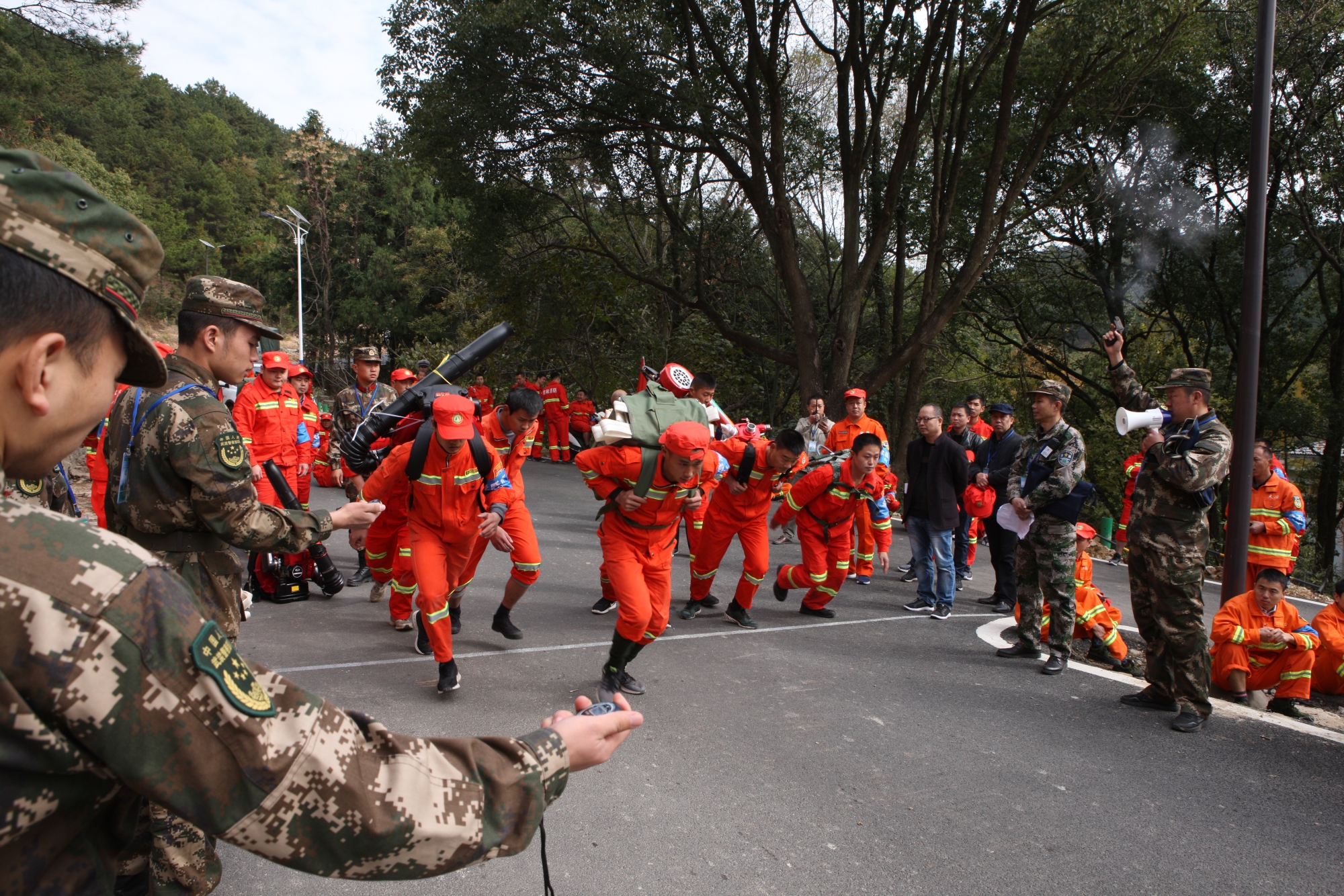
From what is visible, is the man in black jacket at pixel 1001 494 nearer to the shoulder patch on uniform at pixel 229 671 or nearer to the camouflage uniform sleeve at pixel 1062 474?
the camouflage uniform sleeve at pixel 1062 474

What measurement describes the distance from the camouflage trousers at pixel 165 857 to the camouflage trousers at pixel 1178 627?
513 centimetres

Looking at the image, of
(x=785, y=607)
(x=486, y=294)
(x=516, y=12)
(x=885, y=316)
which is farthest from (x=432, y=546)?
(x=486, y=294)

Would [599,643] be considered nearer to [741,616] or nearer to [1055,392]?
[741,616]

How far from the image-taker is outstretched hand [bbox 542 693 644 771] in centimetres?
129

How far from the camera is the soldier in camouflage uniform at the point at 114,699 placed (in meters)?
0.83

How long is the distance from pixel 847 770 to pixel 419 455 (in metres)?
3.09

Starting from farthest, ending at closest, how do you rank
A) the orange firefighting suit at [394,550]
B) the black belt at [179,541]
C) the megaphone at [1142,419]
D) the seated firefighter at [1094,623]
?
1. the seated firefighter at [1094,623]
2. the orange firefighting suit at [394,550]
3. the megaphone at [1142,419]
4. the black belt at [179,541]

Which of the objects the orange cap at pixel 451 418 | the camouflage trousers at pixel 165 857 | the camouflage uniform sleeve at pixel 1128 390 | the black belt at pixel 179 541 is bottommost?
the camouflage trousers at pixel 165 857

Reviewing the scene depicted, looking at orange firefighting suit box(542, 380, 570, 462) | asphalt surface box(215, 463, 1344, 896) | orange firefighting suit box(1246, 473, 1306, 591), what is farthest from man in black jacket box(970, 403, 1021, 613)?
orange firefighting suit box(542, 380, 570, 462)

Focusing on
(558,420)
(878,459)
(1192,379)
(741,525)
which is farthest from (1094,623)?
(558,420)

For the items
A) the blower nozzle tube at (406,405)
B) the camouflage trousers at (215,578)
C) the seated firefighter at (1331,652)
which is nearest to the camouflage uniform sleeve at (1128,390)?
the seated firefighter at (1331,652)

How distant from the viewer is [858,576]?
29.0ft

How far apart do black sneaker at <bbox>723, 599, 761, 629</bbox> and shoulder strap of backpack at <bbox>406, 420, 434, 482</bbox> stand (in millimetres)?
3089

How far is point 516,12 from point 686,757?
1097cm
